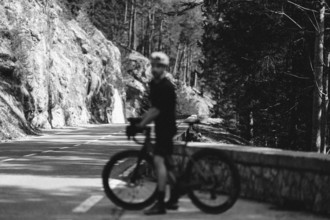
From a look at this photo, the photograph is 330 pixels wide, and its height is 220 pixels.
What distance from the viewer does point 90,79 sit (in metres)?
52.6

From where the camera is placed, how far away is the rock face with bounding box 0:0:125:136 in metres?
32.6

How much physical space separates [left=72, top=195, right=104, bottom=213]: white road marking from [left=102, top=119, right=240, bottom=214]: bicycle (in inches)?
14.8

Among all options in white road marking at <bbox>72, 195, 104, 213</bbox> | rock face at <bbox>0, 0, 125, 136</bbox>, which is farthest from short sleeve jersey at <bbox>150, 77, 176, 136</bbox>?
rock face at <bbox>0, 0, 125, 136</bbox>

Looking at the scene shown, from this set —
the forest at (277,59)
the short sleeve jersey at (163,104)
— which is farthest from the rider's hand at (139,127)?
the forest at (277,59)

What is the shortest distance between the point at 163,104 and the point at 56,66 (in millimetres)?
38654

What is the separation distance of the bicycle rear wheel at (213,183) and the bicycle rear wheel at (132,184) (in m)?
0.54

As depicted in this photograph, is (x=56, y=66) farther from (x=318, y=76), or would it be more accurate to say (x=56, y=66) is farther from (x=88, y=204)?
(x=88, y=204)

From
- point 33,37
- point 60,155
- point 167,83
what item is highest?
point 33,37

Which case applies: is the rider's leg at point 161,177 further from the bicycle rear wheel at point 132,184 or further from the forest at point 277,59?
the forest at point 277,59

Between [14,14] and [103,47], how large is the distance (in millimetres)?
27830

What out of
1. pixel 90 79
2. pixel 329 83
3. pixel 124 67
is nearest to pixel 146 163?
pixel 329 83

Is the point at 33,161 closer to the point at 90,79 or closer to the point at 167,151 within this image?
the point at 167,151

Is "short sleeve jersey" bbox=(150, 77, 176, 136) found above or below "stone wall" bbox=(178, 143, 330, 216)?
above

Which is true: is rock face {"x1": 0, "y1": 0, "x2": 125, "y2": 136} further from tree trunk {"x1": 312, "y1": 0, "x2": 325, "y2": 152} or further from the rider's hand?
the rider's hand
